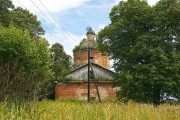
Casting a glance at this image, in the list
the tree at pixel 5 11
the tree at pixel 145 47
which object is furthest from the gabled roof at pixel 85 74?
the tree at pixel 5 11

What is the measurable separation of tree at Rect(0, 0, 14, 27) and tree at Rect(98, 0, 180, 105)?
9075 millimetres

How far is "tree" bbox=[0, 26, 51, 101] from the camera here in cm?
1184

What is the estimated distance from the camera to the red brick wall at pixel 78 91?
40594 mm

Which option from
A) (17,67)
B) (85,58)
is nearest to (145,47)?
(85,58)

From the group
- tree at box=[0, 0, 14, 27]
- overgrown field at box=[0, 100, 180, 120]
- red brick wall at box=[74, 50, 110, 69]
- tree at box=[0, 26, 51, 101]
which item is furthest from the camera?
red brick wall at box=[74, 50, 110, 69]

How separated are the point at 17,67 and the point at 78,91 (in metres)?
28.0

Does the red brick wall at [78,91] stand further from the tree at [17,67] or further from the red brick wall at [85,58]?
the tree at [17,67]

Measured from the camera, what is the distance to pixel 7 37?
45.4ft

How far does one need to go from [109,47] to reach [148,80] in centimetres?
618

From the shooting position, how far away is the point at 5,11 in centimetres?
3058

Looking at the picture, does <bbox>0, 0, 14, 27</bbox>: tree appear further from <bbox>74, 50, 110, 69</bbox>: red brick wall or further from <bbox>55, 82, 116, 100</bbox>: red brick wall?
<bbox>74, 50, 110, 69</bbox>: red brick wall

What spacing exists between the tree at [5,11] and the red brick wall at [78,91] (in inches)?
492

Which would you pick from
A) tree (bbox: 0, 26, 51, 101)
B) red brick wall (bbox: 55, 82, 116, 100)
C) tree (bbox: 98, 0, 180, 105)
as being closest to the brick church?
red brick wall (bbox: 55, 82, 116, 100)

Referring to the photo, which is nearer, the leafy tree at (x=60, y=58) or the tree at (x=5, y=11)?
the tree at (x=5, y=11)
